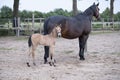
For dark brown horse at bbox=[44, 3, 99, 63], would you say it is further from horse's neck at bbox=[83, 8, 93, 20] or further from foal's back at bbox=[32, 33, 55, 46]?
foal's back at bbox=[32, 33, 55, 46]

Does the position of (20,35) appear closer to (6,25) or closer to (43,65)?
(6,25)

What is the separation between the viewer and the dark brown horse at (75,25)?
11.2 metres

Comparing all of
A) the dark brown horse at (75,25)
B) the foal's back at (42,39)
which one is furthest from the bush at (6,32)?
the foal's back at (42,39)

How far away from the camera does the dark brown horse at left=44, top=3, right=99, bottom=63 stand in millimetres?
11214

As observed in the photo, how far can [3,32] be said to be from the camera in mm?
26516

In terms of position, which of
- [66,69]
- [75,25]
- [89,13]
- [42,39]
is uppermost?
[89,13]

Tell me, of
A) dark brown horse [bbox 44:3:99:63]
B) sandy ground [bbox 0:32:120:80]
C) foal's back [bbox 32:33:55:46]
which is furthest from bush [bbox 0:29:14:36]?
foal's back [bbox 32:33:55:46]

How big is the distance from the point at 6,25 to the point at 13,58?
50.0ft

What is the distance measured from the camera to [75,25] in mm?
11852

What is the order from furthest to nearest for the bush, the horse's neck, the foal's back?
the bush → the horse's neck → the foal's back

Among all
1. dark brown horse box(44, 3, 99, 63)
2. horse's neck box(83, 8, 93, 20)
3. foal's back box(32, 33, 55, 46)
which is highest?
horse's neck box(83, 8, 93, 20)

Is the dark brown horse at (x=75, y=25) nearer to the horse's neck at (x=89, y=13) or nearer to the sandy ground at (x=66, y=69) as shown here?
the horse's neck at (x=89, y=13)

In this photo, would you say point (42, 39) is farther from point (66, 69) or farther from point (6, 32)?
point (6, 32)

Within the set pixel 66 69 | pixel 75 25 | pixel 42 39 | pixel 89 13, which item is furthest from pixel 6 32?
pixel 66 69
